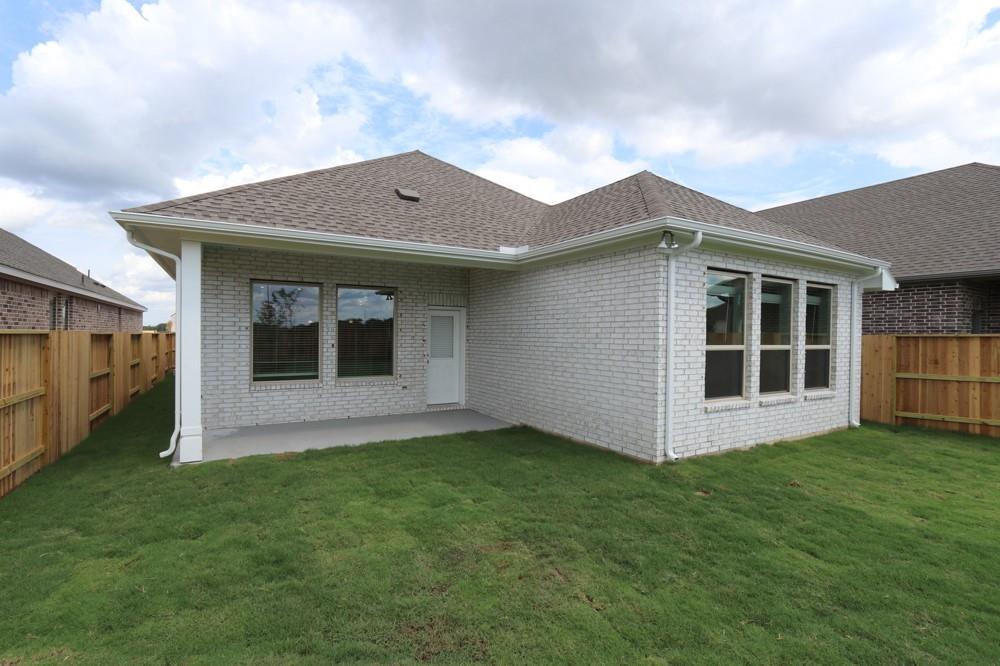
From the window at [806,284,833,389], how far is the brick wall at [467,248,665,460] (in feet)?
11.5

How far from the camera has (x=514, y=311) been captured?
8.22 metres

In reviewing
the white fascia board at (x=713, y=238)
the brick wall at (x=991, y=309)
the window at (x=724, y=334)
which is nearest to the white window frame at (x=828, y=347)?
the white fascia board at (x=713, y=238)

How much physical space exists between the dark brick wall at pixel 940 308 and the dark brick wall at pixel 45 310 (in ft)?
62.8

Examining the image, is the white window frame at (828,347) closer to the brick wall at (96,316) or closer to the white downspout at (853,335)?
the white downspout at (853,335)

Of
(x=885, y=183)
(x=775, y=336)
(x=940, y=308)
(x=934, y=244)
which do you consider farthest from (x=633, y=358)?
(x=885, y=183)

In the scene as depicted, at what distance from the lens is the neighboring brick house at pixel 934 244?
934 cm

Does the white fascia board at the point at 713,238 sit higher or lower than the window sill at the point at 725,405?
higher

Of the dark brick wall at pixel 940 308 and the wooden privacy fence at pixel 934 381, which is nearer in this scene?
the wooden privacy fence at pixel 934 381

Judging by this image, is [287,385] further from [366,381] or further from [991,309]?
[991,309]

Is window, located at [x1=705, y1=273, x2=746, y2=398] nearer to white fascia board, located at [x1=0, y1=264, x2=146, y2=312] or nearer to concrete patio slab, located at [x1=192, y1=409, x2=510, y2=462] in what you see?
concrete patio slab, located at [x1=192, y1=409, x2=510, y2=462]

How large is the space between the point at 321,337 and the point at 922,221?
46.8ft

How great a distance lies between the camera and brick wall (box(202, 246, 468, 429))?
7348mm

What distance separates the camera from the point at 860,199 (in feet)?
44.9

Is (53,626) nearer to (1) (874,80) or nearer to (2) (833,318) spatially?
(2) (833,318)
